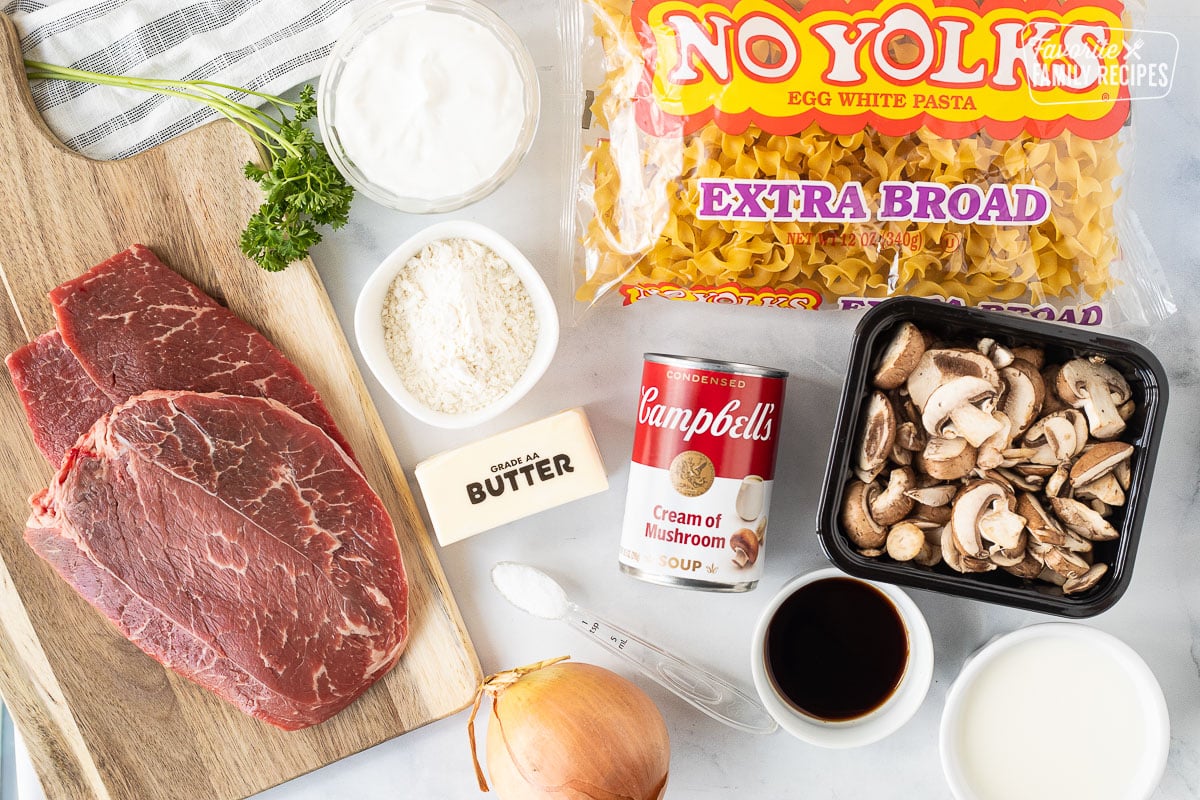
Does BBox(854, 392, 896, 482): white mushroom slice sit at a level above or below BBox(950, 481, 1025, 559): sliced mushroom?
above

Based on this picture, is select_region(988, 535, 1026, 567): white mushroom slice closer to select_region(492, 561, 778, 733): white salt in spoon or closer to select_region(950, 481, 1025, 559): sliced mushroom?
select_region(950, 481, 1025, 559): sliced mushroom

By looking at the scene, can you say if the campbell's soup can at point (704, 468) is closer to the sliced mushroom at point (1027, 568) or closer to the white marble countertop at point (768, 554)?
the white marble countertop at point (768, 554)

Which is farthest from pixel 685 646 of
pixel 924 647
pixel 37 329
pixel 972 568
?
pixel 37 329

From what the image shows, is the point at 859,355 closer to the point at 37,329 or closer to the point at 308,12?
the point at 308,12

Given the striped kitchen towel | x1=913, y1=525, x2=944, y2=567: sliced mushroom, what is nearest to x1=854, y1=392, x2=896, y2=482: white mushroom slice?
x1=913, y1=525, x2=944, y2=567: sliced mushroom

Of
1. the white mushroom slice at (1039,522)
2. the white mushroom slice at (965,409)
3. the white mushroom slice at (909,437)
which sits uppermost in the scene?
the white mushroom slice at (965,409)

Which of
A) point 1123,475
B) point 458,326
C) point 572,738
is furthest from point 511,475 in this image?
point 1123,475

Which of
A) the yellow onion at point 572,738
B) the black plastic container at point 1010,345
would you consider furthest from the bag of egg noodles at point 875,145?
the yellow onion at point 572,738
